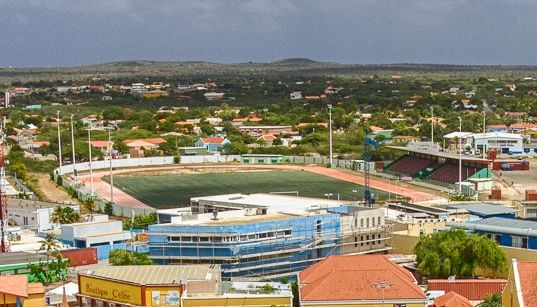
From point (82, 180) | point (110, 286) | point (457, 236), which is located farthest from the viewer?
point (82, 180)

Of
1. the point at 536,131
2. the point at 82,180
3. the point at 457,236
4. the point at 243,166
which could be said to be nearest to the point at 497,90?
the point at 536,131

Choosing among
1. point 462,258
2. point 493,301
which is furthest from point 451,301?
point 462,258

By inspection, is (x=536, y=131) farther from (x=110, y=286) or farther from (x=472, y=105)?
(x=110, y=286)

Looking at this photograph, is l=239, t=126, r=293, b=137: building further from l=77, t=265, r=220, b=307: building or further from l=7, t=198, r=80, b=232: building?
l=77, t=265, r=220, b=307: building

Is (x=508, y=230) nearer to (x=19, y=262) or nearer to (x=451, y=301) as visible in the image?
(x=451, y=301)

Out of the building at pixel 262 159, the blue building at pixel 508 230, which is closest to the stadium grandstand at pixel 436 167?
the building at pixel 262 159
